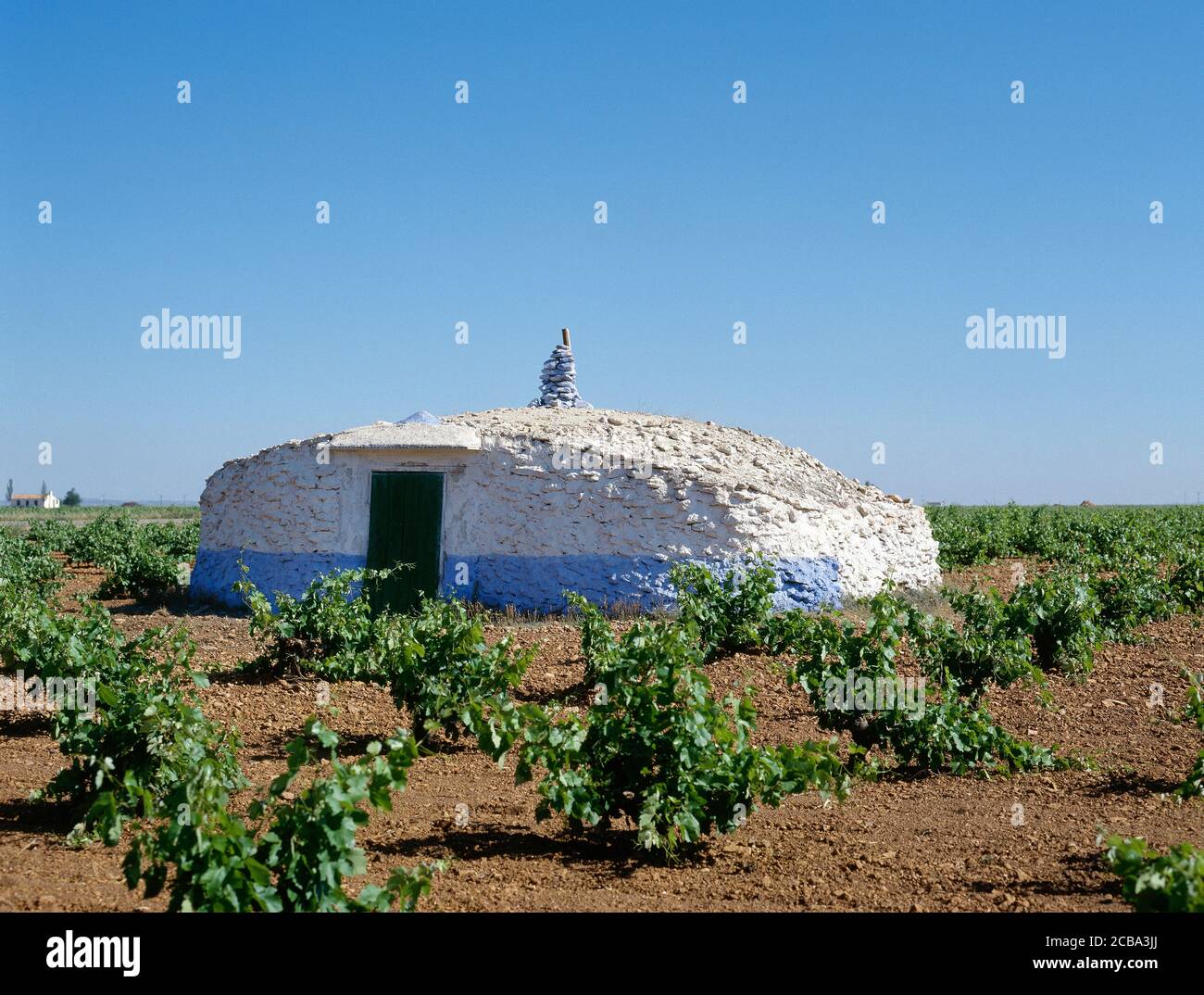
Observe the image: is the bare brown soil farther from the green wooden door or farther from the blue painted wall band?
the green wooden door

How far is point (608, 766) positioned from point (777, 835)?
1.02m

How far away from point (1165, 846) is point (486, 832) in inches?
128

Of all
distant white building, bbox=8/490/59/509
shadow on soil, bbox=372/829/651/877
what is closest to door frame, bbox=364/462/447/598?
shadow on soil, bbox=372/829/651/877

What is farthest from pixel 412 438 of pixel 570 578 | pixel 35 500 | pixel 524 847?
pixel 35 500

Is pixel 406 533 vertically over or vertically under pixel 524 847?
over

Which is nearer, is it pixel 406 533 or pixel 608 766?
pixel 608 766

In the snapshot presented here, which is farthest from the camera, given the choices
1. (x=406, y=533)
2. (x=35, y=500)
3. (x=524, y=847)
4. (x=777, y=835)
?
(x=35, y=500)

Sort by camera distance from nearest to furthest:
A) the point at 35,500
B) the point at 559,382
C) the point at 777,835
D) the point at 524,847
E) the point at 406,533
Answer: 1. the point at 524,847
2. the point at 777,835
3. the point at 406,533
4. the point at 559,382
5. the point at 35,500

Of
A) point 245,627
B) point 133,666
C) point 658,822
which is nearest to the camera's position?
point 658,822

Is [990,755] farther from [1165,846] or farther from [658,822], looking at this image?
[658,822]

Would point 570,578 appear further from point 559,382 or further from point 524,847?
point 524,847

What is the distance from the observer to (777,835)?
17.7ft
